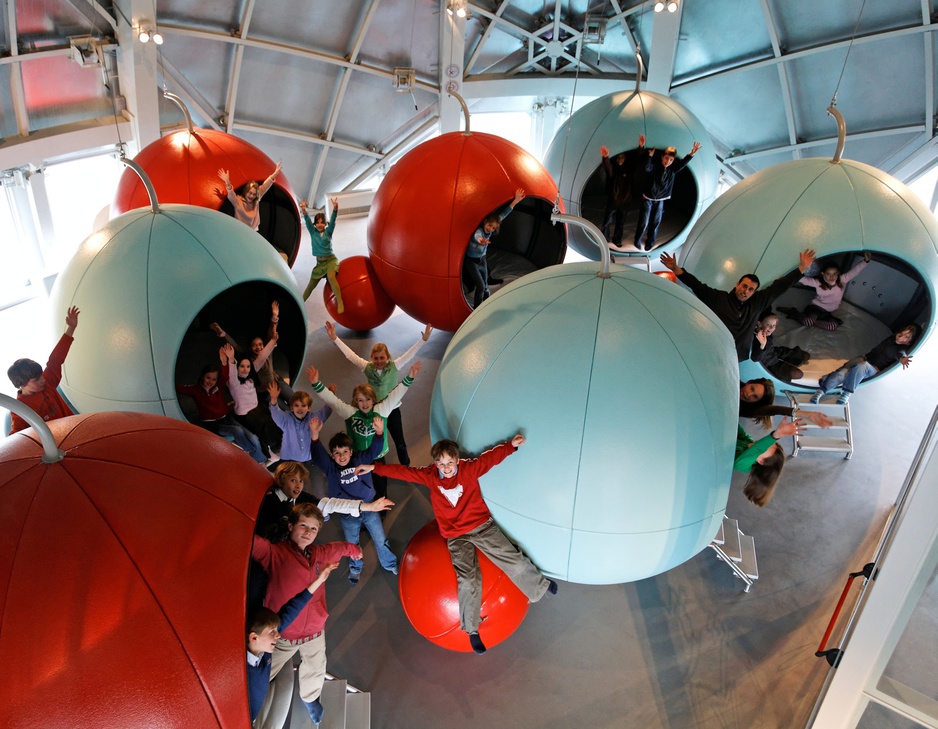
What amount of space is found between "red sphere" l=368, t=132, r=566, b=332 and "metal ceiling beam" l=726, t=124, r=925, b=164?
19.8ft

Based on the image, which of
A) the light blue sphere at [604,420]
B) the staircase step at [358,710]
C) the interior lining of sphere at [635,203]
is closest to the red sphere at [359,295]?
the interior lining of sphere at [635,203]

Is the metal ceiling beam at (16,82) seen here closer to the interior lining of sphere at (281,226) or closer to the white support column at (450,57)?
the interior lining of sphere at (281,226)

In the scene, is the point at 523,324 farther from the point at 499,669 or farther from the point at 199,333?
the point at 199,333

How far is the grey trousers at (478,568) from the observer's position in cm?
441

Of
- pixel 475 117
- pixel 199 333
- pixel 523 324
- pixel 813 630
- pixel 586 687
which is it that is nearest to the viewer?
pixel 523 324

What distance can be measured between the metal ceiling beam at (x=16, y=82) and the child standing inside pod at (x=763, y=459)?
373 inches

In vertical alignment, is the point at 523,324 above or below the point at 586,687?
above

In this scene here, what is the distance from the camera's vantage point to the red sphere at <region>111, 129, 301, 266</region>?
7332 millimetres

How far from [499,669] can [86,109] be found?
9.69m

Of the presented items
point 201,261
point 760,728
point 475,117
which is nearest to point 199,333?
point 201,261

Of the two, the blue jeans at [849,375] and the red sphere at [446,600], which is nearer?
the red sphere at [446,600]

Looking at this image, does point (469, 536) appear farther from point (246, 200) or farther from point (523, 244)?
point (523, 244)

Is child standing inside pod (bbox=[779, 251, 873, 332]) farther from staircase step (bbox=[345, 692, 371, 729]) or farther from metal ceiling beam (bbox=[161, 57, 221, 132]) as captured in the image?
metal ceiling beam (bbox=[161, 57, 221, 132])

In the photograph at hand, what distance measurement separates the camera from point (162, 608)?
9.05 feet
